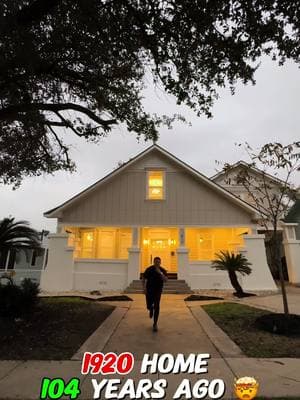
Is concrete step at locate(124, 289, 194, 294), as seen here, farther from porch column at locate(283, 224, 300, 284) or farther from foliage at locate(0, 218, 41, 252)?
porch column at locate(283, 224, 300, 284)

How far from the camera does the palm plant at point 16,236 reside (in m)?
9.38

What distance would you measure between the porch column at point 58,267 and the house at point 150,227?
5cm

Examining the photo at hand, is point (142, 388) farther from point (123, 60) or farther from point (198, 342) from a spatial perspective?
point (123, 60)

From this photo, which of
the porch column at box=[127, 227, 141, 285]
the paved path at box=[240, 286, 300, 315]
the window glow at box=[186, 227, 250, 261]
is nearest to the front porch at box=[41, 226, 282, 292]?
the porch column at box=[127, 227, 141, 285]

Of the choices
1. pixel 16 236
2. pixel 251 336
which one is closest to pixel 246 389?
pixel 251 336

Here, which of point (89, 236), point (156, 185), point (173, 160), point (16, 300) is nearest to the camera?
point (16, 300)

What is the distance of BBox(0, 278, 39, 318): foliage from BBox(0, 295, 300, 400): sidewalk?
241cm

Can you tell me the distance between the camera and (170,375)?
13.9 ft

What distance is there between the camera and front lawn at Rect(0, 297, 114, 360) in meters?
5.24

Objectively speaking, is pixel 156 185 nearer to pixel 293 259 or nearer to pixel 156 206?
pixel 156 206

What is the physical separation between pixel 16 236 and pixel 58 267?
18.9 ft

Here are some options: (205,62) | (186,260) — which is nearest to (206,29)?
(205,62)

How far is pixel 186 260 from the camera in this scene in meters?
15.0

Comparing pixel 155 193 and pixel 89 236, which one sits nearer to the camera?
pixel 155 193
